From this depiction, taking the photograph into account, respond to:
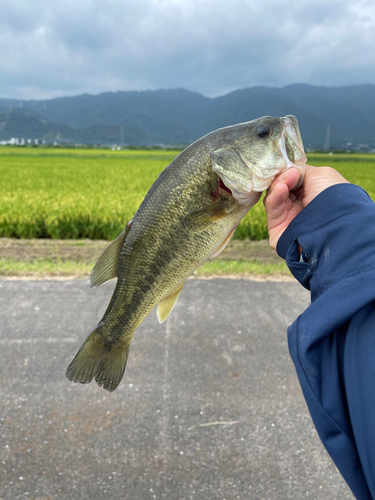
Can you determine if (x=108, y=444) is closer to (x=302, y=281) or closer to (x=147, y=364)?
(x=147, y=364)

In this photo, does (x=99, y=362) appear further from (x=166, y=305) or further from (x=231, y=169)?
(x=231, y=169)

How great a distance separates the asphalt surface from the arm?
66.9 inches

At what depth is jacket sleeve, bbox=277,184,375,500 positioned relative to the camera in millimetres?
792

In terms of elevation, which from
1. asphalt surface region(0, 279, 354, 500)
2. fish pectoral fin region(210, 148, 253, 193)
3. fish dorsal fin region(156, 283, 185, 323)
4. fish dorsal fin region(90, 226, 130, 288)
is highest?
fish pectoral fin region(210, 148, 253, 193)

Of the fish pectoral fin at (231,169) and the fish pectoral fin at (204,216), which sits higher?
the fish pectoral fin at (231,169)

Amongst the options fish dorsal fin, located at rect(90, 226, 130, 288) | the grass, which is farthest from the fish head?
the grass

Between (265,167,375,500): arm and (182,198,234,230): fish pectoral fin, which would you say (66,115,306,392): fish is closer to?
(182,198,234,230): fish pectoral fin

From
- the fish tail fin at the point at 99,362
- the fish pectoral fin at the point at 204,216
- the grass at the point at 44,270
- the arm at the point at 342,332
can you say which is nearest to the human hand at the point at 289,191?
the arm at the point at 342,332

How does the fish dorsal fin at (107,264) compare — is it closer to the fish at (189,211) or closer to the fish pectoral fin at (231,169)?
the fish at (189,211)

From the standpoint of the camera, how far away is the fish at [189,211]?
3.49 feet

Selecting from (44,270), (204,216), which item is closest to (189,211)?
(204,216)

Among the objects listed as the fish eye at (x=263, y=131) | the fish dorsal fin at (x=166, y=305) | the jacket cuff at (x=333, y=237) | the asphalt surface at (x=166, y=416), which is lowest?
the asphalt surface at (x=166, y=416)

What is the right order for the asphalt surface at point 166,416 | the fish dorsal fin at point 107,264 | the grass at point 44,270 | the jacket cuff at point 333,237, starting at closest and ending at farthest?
the jacket cuff at point 333,237, the fish dorsal fin at point 107,264, the asphalt surface at point 166,416, the grass at point 44,270

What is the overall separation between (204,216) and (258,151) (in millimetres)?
247
